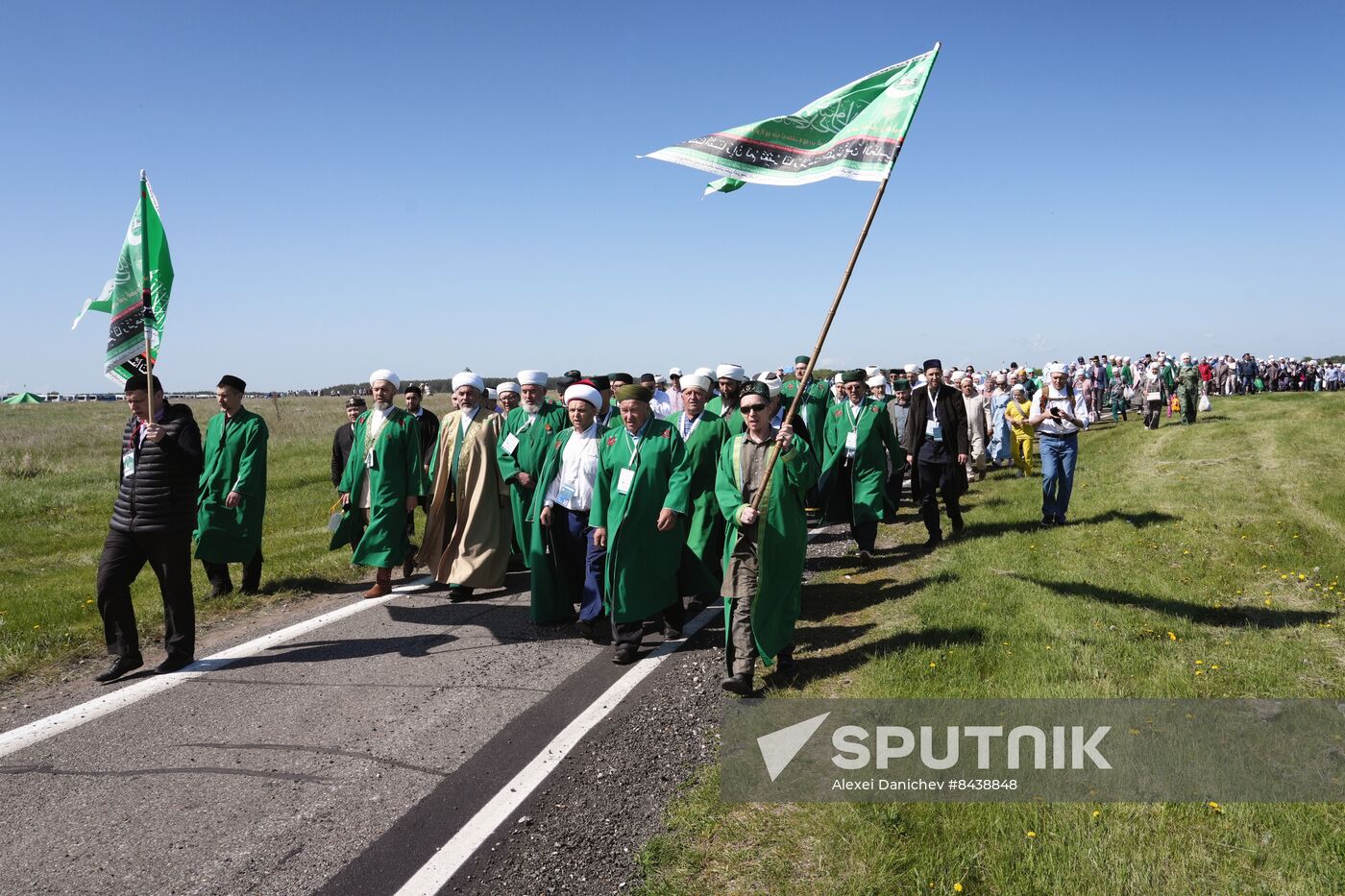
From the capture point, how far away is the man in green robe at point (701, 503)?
259 inches

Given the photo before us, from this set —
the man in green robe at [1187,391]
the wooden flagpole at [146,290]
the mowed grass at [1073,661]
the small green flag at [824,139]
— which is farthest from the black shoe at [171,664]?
the man in green robe at [1187,391]

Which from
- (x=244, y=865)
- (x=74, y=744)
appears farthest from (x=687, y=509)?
(x=74, y=744)

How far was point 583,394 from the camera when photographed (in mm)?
7184

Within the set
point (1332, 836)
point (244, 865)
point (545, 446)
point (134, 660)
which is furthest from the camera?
point (545, 446)

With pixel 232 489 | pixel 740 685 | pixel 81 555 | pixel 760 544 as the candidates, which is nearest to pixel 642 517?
pixel 760 544

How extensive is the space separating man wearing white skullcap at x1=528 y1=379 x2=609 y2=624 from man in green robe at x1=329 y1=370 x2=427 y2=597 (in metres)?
1.73

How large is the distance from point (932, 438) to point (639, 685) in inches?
216

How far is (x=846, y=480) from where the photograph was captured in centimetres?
1009

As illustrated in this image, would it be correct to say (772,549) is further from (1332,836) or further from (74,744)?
(74,744)

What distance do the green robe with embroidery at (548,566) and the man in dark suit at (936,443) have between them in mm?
4239

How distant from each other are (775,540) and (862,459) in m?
4.44

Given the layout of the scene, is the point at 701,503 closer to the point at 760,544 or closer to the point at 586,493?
the point at 586,493

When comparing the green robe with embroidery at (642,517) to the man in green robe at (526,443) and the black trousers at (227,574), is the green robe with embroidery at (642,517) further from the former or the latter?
the black trousers at (227,574)

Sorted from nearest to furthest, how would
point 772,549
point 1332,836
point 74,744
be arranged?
point 1332,836
point 74,744
point 772,549
